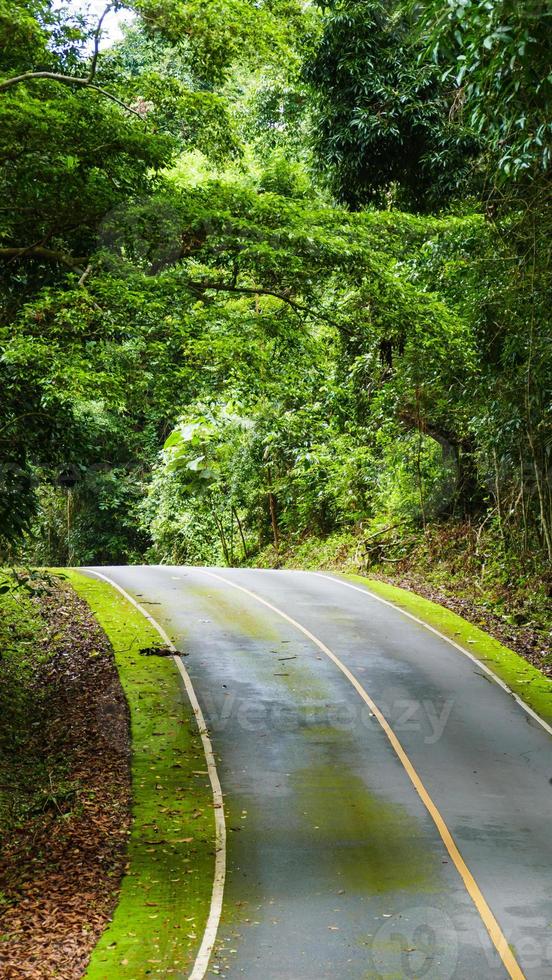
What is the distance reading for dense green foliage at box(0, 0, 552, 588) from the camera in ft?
40.0

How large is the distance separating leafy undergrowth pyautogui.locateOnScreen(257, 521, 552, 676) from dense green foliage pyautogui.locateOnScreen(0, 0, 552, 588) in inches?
17.3

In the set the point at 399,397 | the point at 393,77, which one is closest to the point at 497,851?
the point at 399,397

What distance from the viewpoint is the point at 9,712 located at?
1438 cm

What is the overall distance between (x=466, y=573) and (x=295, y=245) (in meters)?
13.2

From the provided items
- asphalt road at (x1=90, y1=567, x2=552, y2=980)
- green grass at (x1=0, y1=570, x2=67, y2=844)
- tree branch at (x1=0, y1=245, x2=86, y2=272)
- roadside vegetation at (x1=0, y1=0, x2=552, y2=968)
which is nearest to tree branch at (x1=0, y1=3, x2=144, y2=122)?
roadside vegetation at (x1=0, y1=0, x2=552, y2=968)

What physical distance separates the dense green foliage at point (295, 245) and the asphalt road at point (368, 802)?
4.66 metres

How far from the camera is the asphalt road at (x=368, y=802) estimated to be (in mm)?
8492

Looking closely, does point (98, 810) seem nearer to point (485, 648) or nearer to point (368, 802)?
point (368, 802)

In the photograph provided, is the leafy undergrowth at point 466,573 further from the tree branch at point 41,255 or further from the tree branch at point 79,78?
the tree branch at point 79,78

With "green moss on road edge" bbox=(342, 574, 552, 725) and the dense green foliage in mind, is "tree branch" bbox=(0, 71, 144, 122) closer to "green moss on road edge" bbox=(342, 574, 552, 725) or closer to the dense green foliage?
the dense green foliage

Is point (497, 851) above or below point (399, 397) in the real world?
below

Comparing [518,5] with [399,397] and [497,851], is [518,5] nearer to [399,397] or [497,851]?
[497,851]

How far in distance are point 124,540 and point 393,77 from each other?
25.6 meters

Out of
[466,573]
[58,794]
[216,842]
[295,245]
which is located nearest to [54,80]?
[295,245]
